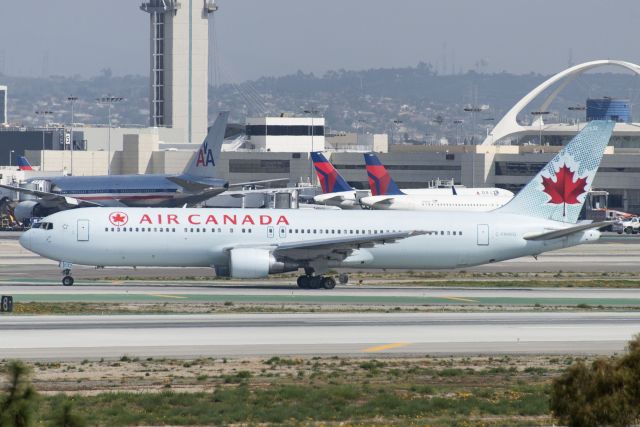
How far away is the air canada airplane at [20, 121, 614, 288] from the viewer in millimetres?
56875

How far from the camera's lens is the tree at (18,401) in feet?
47.3

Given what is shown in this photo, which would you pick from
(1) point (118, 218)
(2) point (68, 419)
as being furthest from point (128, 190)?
(2) point (68, 419)

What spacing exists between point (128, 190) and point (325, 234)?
5266cm

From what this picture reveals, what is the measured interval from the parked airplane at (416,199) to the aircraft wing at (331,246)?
53155 mm

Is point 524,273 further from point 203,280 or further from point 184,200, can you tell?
point 184,200

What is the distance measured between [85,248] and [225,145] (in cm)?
14079

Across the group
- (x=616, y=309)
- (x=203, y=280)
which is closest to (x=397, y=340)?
(x=616, y=309)

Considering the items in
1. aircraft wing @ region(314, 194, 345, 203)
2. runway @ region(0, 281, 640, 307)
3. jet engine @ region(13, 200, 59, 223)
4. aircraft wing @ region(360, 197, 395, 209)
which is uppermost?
aircraft wing @ region(314, 194, 345, 203)

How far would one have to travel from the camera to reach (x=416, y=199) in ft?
379

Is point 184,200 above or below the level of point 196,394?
above

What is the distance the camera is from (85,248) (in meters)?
56.8

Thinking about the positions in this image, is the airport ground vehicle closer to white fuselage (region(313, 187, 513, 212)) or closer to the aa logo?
white fuselage (region(313, 187, 513, 212))

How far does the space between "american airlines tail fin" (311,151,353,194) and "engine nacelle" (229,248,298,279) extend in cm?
6284

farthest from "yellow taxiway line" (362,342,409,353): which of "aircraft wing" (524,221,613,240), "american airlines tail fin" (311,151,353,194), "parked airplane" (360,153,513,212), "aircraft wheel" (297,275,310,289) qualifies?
"american airlines tail fin" (311,151,353,194)
